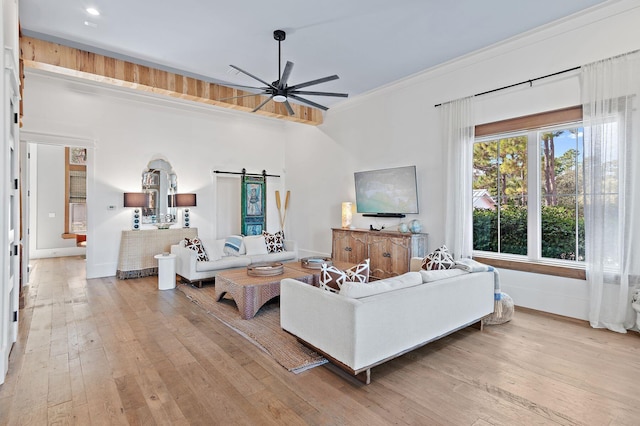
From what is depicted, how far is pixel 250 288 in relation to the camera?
394cm

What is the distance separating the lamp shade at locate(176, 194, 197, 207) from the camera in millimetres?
6711

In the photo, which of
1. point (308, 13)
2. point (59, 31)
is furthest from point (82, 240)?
point (308, 13)

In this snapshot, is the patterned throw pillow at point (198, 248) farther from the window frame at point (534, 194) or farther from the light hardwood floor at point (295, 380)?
the window frame at point (534, 194)

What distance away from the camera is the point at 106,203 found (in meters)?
6.20

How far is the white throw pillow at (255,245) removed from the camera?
6145 millimetres

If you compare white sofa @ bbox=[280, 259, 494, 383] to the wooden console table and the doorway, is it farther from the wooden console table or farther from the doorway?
the doorway

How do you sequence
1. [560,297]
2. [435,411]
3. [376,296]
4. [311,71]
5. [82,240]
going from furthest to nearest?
1. [82,240]
2. [311,71]
3. [560,297]
4. [376,296]
5. [435,411]

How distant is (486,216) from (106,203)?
6.62 m

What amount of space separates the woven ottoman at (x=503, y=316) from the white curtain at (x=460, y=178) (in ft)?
3.18

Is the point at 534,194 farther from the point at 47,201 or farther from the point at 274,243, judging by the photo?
the point at 47,201

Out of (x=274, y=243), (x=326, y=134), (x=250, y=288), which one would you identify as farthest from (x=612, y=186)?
(x=326, y=134)

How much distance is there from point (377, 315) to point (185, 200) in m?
5.47

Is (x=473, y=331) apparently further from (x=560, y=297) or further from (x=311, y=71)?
(x=311, y=71)

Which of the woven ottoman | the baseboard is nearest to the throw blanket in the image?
the woven ottoman
